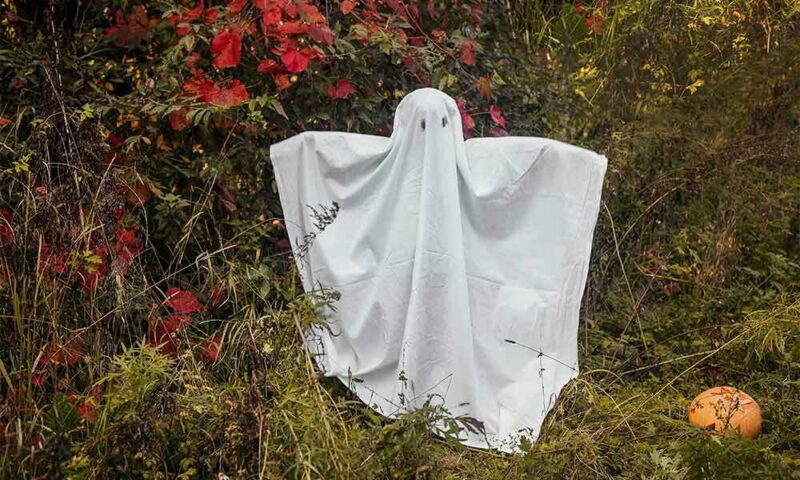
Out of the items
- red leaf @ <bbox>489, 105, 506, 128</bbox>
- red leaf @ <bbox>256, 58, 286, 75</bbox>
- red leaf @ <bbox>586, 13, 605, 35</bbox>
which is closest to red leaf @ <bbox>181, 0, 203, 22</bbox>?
red leaf @ <bbox>256, 58, 286, 75</bbox>

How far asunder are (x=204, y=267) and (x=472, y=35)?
Answer: 166cm

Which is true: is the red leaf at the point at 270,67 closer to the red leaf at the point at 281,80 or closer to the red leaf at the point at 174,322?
the red leaf at the point at 281,80

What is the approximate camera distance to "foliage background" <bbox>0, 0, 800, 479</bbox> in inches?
131

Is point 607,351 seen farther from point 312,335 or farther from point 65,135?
point 65,135

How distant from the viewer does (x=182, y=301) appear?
3.83m

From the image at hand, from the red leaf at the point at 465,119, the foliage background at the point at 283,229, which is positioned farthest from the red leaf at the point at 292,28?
the red leaf at the point at 465,119

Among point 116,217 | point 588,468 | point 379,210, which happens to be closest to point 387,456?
point 588,468

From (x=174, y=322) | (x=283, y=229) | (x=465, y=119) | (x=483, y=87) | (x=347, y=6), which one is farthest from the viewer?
(x=483, y=87)

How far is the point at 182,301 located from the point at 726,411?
1881 millimetres

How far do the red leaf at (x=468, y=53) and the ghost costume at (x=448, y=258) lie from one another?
65cm

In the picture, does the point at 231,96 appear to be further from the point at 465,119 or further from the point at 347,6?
the point at 465,119

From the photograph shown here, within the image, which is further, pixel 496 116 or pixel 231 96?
pixel 496 116

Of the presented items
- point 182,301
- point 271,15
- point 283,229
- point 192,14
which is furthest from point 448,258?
point 192,14

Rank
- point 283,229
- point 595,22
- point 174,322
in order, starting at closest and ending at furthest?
point 174,322 < point 283,229 < point 595,22
